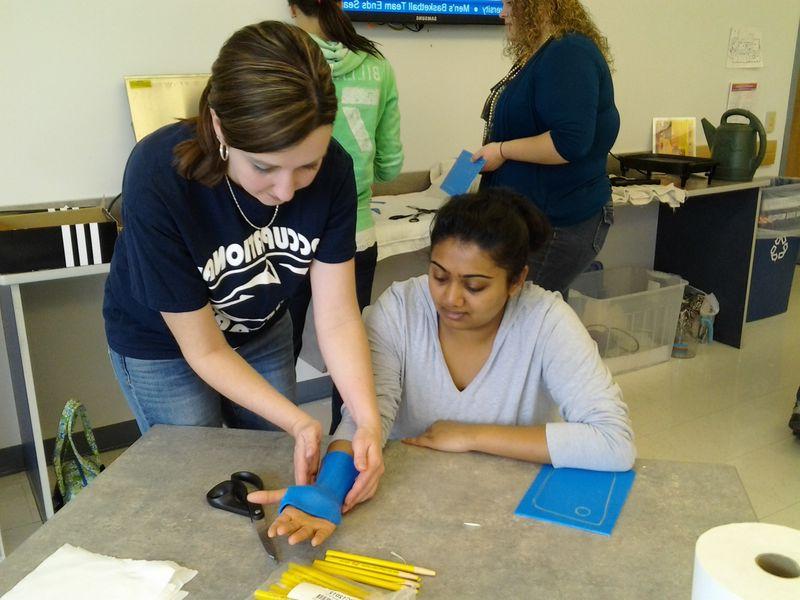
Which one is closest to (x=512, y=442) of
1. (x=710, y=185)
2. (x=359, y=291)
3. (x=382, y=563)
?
(x=382, y=563)

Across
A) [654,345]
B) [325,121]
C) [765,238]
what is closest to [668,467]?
[325,121]

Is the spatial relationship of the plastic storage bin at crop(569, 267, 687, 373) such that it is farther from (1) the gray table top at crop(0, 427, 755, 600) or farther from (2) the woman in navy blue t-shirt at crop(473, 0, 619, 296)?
(1) the gray table top at crop(0, 427, 755, 600)

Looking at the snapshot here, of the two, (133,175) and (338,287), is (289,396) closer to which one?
(338,287)

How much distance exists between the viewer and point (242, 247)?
107cm

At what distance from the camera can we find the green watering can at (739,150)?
3.18 m

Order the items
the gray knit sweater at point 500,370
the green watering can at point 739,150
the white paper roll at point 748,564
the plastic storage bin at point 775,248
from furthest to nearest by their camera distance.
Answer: the plastic storage bin at point 775,248
the green watering can at point 739,150
the gray knit sweater at point 500,370
the white paper roll at point 748,564

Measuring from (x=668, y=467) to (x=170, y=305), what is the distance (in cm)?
74

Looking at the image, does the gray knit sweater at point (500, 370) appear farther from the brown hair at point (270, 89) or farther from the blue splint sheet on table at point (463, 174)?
the blue splint sheet on table at point (463, 174)

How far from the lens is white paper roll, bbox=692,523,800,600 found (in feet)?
1.67

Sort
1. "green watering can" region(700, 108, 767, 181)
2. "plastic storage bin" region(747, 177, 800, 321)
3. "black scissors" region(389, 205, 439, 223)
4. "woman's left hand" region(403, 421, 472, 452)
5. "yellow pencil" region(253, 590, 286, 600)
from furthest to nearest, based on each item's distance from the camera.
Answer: "plastic storage bin" region(747, 177, 800, 321) → "green watering can" region(700, 108, 767, 181) → "black scissors" region(389, 205, 439, 223) → "woman's left hand" region(403, 421, 472, 452) → "yellow pencil" region(253, 590, 286, 600)

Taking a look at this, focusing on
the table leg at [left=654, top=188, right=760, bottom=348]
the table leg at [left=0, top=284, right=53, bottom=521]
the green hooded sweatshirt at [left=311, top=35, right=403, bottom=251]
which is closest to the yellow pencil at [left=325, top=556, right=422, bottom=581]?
the green hooded sweatshirt at [left=311, top=35, right=403, bottom=251]

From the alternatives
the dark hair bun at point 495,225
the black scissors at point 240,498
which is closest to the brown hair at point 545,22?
the dark hair bun at point 495,225

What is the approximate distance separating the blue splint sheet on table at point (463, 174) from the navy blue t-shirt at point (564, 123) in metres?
0.06

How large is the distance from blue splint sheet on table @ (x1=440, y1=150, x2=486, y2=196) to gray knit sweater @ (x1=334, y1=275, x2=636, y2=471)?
32.8 inches
